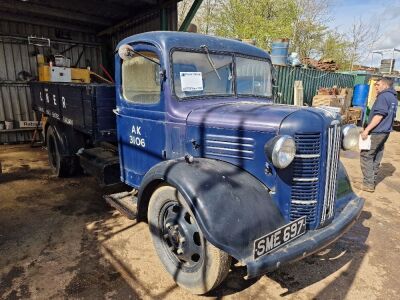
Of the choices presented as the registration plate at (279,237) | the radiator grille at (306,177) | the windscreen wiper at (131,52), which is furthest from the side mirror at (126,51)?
the registration plate at (279,237)

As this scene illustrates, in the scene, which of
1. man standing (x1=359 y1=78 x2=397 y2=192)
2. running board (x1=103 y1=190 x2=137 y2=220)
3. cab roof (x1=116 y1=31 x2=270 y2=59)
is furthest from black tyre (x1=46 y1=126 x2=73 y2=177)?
man standing (x1=359 y1=78 x2=397 y2=192)

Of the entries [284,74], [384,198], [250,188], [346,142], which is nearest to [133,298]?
[250,188]

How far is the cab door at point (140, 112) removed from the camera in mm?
3018

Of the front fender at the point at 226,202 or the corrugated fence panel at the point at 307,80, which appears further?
the corrugated fence panel at the point at 307,80

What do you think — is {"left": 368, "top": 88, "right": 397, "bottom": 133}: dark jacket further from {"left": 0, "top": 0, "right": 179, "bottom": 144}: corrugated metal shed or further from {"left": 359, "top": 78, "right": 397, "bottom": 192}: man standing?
{"left": 0, "top": 0, "right": 179, "bottom": 144}: corrugated metal shed

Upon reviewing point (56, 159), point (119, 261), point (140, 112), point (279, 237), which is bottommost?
point (119, 261)

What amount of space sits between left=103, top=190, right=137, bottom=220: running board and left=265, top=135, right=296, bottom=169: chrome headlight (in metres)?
1.59

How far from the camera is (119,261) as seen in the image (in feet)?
9.78

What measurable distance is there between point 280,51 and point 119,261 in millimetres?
10218

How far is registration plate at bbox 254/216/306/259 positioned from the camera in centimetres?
200

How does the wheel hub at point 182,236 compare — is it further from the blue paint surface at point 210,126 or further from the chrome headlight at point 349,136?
the chrome headlight at point 349,136

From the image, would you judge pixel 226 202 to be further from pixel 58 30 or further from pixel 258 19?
pixel 258 19

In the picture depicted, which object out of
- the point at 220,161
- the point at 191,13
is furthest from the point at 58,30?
the point at 220,161

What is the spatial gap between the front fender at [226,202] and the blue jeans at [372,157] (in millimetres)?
3478
